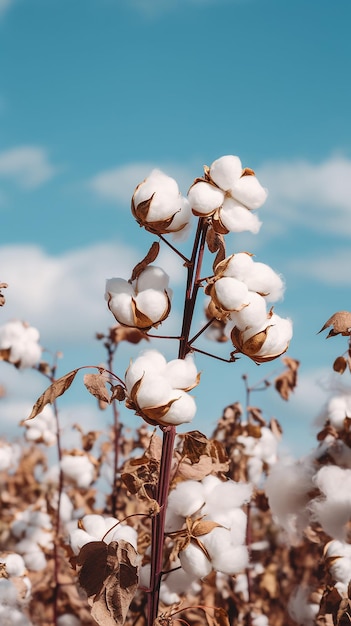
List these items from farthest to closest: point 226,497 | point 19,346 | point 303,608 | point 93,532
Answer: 1. point 19,346
2. point 303,608
3. point 226,497
4. point 93,532

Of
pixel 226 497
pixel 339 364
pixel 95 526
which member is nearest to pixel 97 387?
pixel 95 526

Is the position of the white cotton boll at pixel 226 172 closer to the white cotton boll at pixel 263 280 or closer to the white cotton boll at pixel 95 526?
the white cotton boll at pixel 263 280

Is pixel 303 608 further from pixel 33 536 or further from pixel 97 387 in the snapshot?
pixel 97 387

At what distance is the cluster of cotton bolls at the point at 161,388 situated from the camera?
1.34m

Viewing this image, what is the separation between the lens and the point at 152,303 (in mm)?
1394

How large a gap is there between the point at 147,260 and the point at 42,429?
2152 millimetres

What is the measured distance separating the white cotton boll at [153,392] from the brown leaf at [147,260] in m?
0.20

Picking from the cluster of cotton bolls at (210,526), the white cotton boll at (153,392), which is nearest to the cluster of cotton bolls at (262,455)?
the cluster of cotton bolls at (210,526)

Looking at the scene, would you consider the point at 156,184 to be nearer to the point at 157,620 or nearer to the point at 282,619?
the point at 157,620

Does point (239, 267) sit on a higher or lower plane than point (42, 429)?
lower

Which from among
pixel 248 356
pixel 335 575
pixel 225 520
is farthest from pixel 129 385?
pixel 335 575

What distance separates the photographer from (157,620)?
56.1 inches

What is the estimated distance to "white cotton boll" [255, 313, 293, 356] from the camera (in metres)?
1.39

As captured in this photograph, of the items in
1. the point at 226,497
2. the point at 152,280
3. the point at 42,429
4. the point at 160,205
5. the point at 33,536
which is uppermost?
the point at 42,429
